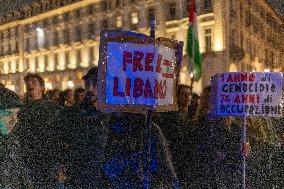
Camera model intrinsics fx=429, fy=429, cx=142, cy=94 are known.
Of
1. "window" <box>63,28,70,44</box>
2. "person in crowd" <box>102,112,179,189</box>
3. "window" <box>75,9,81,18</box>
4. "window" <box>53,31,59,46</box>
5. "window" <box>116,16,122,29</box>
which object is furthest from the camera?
"window" <box>53,31,59,46</box>

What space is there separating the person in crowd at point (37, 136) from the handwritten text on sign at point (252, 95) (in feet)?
7.14

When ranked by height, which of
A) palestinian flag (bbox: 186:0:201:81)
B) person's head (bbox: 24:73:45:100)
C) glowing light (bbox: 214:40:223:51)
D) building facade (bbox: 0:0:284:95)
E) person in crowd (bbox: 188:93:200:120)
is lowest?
person in crowd (bbox: 188:93:200:120)

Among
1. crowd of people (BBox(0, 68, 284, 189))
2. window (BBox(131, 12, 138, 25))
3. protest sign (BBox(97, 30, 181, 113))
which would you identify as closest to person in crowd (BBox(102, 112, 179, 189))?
crowd of people (BBox(0, 68, 284, 189))

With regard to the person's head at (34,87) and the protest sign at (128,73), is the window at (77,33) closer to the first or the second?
the person's head at (34,87)

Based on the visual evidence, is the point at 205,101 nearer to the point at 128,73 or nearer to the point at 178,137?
the point at 178,137

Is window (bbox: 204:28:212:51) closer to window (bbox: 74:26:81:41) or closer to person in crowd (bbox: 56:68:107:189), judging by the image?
window (bbox: 74:26:81:41)

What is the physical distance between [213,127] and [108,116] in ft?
5.69

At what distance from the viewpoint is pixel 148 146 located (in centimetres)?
343

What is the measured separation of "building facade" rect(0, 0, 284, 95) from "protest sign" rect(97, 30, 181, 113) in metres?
18.2

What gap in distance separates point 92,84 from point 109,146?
1309mm

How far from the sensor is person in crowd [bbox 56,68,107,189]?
414cm

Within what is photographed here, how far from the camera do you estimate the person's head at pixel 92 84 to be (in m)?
4.71

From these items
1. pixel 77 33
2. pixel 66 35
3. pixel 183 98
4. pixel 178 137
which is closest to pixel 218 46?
pixel 77 33

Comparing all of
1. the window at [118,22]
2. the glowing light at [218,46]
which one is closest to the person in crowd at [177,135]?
the glowing light at [218,46]
